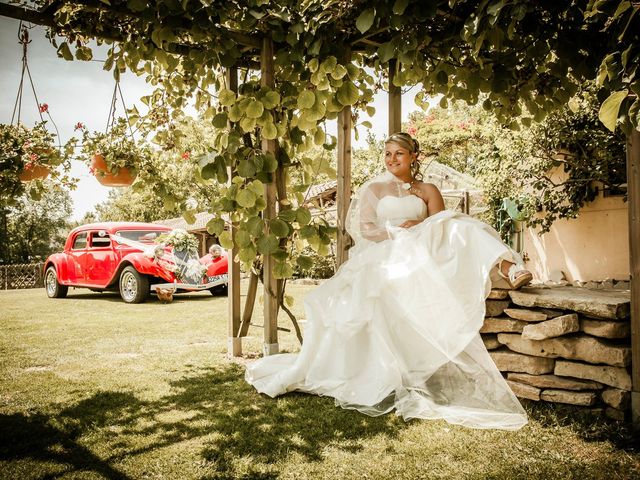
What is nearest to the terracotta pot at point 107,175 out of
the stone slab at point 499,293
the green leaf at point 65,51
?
the green leaf at point 65,51

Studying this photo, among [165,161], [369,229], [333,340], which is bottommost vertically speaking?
[333,340]

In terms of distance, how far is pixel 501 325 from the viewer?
9.50 feet

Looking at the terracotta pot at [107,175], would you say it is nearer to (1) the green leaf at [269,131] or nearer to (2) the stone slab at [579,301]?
(1) the green leaf at [269,131]

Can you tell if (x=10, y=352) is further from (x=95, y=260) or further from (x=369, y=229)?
(x=95, y=260)

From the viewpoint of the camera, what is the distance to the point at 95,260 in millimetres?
9883

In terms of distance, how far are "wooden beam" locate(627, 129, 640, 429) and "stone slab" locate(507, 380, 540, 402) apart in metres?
0.48

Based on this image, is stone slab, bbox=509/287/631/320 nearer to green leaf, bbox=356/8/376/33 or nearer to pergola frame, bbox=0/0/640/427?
pergola frame, bbox=0/0/640/427

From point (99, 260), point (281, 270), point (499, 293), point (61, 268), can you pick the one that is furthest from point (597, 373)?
point (61, 268)

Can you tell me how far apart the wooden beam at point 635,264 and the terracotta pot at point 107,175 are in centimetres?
358

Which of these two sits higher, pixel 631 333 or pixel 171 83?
pixel 171 83

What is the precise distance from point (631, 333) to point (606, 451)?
660mm

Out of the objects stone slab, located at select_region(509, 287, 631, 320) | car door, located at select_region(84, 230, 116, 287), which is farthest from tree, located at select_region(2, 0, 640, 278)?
car door, located at select_region(84, 230, 116, 287)

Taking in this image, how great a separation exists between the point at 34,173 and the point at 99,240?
24.4 ft

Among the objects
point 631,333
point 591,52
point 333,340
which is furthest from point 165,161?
point 631,333
